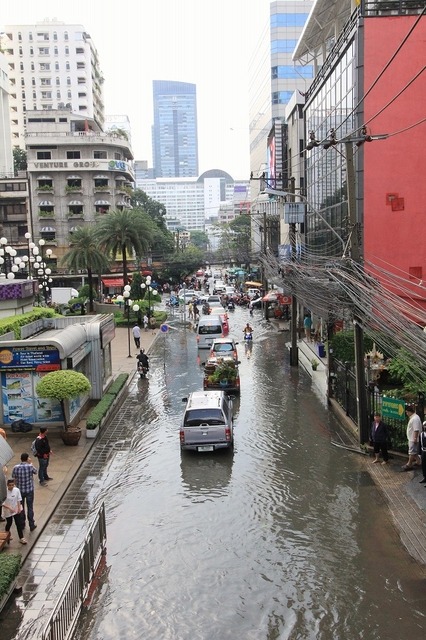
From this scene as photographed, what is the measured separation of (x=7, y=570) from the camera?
9938 millimetres

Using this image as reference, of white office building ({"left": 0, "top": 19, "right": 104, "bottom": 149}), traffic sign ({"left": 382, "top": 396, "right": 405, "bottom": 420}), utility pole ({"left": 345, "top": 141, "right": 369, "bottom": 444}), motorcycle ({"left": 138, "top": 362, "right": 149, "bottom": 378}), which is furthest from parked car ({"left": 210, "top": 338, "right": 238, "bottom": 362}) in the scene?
white office building ({"left": 0, "top": 19, "right": 104, "bottom": 149})

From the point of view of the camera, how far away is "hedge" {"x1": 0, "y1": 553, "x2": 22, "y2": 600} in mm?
9633

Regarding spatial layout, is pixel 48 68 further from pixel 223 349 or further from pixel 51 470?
pixel 51 470

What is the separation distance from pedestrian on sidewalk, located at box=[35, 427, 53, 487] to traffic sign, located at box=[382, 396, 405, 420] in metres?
8.75

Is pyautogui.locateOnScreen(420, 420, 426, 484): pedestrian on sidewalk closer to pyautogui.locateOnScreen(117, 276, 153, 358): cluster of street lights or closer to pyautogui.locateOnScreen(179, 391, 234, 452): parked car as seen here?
pyautogui.locateOnScreen(179, 391, 234, 452): parked car

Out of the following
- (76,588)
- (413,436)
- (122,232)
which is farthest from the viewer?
(122,232)

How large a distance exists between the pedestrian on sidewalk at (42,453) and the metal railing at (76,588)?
403 centimetres

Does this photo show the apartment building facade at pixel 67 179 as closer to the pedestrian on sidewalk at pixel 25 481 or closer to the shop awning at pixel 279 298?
the shop awning at pixel 279 298

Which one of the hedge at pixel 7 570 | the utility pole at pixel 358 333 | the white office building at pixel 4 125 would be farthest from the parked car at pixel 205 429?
the white office building at pixel 4 125

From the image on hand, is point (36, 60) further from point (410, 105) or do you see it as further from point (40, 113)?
point (410, 105)

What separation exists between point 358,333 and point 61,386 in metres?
8.56

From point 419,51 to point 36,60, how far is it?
4020 inches

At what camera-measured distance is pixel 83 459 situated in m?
17.7

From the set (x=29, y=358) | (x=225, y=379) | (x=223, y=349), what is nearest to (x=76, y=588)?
(x=29, y=358)
